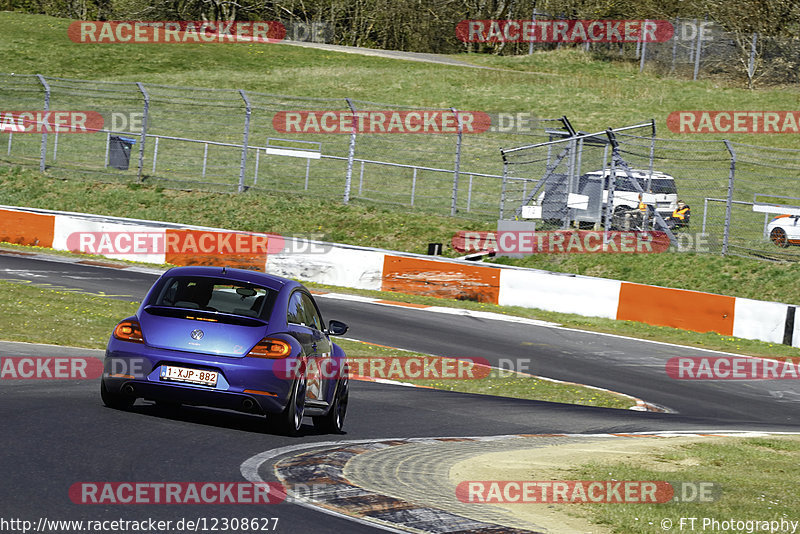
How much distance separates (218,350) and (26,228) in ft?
59.9

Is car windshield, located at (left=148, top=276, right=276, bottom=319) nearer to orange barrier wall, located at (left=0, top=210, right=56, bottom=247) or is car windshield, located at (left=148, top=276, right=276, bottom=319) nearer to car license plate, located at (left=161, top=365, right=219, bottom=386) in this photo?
car license plate, located at (left=161, top=365, right=219, bottom=386)

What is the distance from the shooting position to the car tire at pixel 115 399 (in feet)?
27.8

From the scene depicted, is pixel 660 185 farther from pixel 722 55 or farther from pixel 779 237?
pixel 722 55

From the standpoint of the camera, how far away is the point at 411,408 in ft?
37.0

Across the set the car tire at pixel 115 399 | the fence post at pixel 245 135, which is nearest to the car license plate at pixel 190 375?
the car tire at pixel 115 399

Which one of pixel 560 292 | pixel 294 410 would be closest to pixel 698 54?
pixel 560 292

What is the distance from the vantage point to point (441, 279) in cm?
2167

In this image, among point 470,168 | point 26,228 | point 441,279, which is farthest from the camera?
point 470,168

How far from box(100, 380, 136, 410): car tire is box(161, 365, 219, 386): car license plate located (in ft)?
1.94

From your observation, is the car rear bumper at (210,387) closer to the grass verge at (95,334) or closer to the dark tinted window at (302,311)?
the dark tinted window at (302,311)

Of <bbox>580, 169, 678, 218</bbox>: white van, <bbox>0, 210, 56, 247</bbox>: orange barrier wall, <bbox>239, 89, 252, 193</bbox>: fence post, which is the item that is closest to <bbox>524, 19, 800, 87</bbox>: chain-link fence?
<bbox>580, 169, 678, 218</bbox>: white van

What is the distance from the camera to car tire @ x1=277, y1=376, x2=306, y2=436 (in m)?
8.23

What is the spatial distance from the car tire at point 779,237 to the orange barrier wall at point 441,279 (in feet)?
22.9

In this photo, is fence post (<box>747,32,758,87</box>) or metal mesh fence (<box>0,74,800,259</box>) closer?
metal mesh fence (<box>0,74,800,259</box>)
